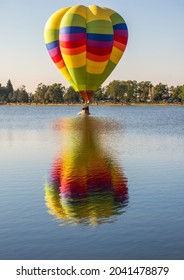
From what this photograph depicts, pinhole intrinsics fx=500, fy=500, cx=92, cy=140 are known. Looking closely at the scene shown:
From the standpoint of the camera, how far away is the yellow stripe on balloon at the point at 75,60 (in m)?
73.4

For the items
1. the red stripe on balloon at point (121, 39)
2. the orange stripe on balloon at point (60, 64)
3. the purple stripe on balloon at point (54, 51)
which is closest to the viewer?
the red stripe on balloon at point (121, 39)

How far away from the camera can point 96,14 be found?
7356 centimetres

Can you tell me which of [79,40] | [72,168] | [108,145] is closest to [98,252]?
[72,168]

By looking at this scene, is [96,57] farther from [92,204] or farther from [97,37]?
[92,204]

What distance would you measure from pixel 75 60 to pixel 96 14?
7.42 meters

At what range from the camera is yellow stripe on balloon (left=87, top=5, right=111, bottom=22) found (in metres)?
73.0

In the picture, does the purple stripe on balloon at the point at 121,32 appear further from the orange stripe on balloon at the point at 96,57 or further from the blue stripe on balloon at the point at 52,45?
the blue stripe on balloon at the point at 52,45

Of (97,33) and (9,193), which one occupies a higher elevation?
(97,33)

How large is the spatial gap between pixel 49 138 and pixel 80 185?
26219 millimetres

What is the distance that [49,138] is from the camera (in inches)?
1983

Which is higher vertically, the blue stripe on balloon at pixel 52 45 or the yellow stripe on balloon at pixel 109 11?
the yellow stripe on balloon at pixel 109 11

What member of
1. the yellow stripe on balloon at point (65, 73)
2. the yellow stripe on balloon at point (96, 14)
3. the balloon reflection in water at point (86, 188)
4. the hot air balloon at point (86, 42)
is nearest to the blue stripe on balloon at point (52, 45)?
the hot air balloon at point (86, 42)

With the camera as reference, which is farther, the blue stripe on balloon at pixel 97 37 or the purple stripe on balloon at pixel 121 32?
the purple stripe on balloon at pixel 121 32
